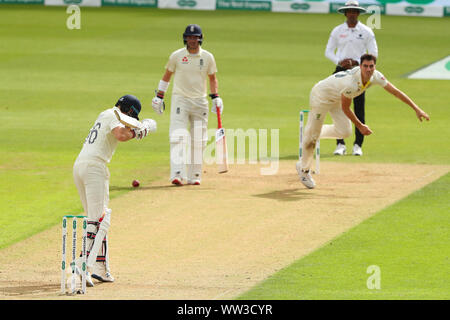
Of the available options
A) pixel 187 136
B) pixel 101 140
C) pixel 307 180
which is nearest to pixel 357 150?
pixel 307 180

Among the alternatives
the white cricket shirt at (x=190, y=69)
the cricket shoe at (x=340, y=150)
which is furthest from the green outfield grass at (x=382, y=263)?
the cricket shoe at (x=340, y=150)

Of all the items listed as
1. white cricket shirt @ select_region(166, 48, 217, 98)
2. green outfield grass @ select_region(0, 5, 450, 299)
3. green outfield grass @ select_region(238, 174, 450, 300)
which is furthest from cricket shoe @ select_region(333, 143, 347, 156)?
green outfield grass @ select_region(238, 174, 450, 300)

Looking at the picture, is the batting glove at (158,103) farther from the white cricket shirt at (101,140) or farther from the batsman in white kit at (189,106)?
the white cricket shirt at (101,140)

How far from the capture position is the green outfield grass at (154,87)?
12867 mm

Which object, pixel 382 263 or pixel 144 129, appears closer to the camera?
pixel 144 129

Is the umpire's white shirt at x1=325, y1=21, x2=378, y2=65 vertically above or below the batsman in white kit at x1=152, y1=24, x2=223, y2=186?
above

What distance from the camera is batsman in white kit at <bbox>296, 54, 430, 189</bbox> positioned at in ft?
42.3

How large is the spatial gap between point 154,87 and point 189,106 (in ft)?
27.5

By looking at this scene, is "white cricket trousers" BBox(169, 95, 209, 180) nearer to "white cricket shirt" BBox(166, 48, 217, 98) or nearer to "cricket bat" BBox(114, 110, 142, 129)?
"white cricket shirt" BBox(166, 48, 217, 98)

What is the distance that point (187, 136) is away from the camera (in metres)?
13.9

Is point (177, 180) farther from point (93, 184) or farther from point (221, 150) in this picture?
point (93, 184)

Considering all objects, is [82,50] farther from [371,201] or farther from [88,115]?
[371,201]

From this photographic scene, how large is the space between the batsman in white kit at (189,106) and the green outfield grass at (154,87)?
603 millimetres

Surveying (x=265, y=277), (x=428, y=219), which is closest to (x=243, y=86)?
(x=428, y=219)
